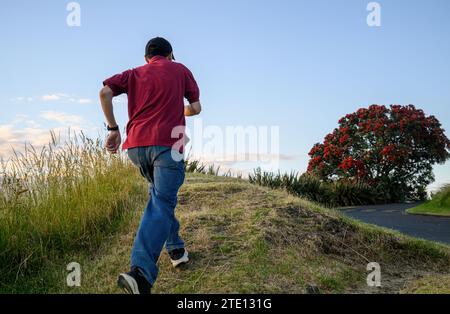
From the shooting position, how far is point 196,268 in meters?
5.31

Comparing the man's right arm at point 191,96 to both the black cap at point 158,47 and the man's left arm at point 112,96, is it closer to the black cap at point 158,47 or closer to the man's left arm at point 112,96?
the black cap at point 158,47

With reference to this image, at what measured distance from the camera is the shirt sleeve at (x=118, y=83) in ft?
14.4

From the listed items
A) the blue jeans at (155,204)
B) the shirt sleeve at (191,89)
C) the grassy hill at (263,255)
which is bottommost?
the grassy hill at (263,255)

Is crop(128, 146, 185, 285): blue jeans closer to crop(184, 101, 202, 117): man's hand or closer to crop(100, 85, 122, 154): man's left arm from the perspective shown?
crop(100, 85, 122, 154): man's left arm

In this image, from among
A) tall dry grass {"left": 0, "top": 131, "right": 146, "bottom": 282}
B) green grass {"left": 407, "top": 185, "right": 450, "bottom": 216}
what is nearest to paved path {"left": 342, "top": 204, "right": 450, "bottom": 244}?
green grass {"left": 407, "top": 185, "right": 450, "bottom": 216}

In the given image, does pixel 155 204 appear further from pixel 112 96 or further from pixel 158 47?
pixel 158 47

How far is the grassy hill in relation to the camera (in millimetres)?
5176

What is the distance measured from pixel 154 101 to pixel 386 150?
17.2m

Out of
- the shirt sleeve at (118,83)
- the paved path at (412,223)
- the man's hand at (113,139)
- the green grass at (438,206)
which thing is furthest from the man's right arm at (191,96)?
the green grass at (438,206)

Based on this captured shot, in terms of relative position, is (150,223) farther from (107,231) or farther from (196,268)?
(107,231)

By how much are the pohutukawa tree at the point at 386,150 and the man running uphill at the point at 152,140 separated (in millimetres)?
16064

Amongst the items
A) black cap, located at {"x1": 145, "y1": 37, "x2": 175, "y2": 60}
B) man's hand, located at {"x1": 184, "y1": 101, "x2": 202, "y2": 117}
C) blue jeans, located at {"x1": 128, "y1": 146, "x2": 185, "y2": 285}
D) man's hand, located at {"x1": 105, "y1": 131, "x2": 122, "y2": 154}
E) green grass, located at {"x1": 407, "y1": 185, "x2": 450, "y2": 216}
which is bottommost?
green grass, located at {"x1": 407, "y1": 185, "x2": 450, "y2": 216}
